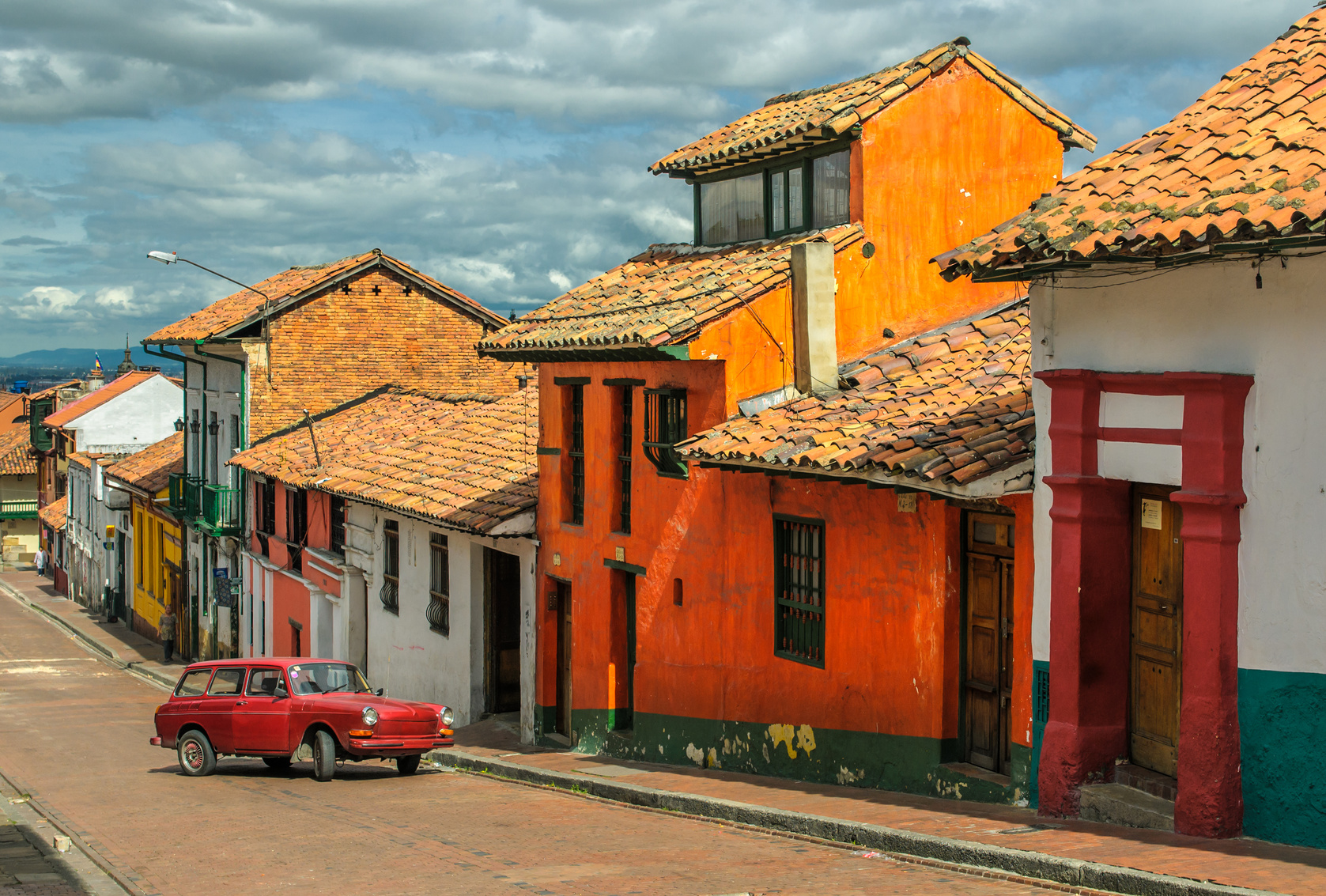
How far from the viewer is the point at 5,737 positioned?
24.3m

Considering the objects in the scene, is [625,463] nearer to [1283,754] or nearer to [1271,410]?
[1271,410]

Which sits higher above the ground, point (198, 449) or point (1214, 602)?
point (198, 449)

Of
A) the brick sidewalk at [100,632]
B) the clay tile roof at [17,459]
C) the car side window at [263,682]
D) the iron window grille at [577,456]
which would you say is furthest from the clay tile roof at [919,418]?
the clay tile roof at [17,459]

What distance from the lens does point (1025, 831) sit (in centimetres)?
1000

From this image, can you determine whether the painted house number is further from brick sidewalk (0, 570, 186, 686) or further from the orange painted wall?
brick sidewalk (0, 570, 186, 686)

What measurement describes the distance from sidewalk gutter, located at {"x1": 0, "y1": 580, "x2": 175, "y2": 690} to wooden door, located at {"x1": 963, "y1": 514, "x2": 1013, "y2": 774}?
954 inches

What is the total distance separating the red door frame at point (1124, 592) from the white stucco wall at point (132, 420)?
152 ft

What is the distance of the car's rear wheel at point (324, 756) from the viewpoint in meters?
15.9

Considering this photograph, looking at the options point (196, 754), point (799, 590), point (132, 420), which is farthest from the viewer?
point (132, 420)

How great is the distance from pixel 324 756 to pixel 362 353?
1789cm

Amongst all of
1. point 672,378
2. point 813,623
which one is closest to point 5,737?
point 672,378

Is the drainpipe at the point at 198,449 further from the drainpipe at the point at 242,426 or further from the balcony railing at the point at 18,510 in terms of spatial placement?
the balcony railing at the point at 18,510

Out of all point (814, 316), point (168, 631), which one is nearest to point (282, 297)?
point (168, 631)

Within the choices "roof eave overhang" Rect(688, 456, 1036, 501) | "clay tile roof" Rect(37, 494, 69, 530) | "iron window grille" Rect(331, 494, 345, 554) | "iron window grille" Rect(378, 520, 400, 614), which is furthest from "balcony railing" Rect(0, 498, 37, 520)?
"roof eave overhang" Rect(688, 456, 1036, 501)
